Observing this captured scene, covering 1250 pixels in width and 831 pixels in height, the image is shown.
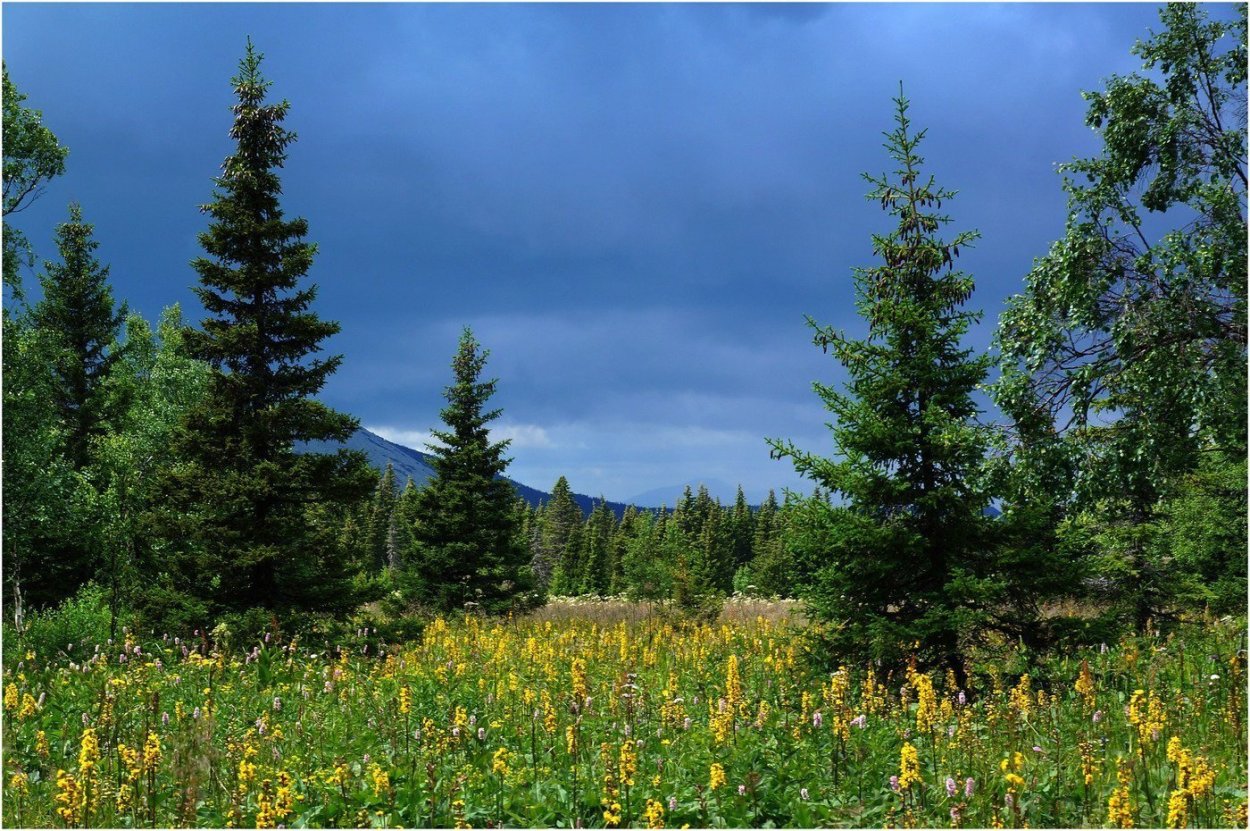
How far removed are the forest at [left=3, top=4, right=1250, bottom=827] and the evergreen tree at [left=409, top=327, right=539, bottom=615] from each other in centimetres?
400

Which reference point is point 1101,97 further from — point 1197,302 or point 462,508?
point 462,508

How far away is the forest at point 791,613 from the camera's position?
17.6 ft

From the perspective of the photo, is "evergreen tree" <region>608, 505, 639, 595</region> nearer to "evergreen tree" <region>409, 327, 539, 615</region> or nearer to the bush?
"evergreen tree" <region>409, 327, 539, 615</region>

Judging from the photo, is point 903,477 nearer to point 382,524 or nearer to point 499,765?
point 499,765

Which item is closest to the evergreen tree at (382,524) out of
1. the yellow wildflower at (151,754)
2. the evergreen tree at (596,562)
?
the evergreen tree at (596,562)

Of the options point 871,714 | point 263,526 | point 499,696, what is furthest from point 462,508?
point 871,714

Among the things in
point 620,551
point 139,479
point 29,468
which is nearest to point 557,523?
point 620,551

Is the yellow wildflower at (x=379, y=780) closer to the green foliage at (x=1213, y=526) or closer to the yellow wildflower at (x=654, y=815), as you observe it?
the yellow wildflower at (x=654, y=815)

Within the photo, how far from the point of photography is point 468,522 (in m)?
24.8

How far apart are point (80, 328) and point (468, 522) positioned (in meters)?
24.9

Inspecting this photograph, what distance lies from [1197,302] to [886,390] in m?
6.73

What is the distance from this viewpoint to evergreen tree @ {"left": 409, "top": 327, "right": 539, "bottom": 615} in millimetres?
24344

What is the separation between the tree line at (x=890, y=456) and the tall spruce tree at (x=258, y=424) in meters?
0.05

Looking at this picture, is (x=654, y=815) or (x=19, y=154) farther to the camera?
(x=19, y=154)
